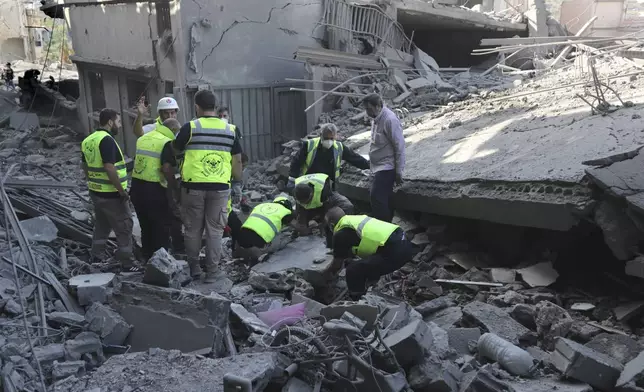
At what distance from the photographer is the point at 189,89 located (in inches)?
430

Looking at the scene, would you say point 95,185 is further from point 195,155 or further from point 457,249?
point 457,249

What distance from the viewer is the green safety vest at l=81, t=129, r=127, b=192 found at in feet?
19.1

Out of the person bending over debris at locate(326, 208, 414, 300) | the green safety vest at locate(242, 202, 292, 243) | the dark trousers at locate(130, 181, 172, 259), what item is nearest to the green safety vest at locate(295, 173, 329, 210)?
the green safety vest at locate(242, 202, 292, 243)

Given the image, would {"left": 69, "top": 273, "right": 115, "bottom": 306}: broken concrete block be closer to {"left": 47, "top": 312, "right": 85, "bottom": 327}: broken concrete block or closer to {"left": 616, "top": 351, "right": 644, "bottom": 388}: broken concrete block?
{"left": 47, "top": 312, "right": 85, "bottom": 327}: broken concrete block

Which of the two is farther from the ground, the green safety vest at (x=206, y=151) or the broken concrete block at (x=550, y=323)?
the green safety vest at (x=206, y=151)

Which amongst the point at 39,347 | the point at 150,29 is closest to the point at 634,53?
the point at 150,29

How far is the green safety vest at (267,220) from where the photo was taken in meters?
A: 5.50

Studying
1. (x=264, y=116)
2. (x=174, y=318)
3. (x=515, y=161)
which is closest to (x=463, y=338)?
(x=174, y=318)

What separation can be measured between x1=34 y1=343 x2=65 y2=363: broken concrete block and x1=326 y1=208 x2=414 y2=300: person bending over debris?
232 centimetres

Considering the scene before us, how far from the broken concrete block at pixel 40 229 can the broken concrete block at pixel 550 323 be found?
192 inches

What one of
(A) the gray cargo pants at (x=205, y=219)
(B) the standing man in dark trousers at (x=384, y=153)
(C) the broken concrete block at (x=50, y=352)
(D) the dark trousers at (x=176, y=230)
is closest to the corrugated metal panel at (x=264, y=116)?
(D) the dark trousers at (x=176, y=230)

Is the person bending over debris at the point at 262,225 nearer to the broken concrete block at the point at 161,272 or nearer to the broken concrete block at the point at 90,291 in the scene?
the broken concrete block at the point at 161,272

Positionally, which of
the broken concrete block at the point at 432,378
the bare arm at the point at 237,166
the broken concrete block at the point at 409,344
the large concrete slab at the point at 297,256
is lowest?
the large concrete slab at the point at 297,256

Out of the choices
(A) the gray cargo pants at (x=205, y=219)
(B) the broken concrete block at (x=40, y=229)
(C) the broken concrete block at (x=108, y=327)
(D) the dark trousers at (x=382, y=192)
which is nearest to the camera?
(C) the broken concrete block at (x=108, y=327)
